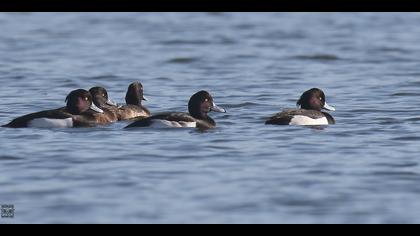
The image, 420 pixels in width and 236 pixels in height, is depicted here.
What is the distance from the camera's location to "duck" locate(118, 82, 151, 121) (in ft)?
59.7

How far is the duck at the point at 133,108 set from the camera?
59.7 feet

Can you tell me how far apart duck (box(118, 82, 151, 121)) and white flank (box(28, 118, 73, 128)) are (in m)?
1.32

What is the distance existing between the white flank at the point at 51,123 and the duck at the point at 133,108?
1325 millimetres

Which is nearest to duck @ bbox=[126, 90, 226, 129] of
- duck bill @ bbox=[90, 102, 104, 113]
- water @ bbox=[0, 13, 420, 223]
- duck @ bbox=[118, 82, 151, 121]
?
water @ bbox=[0, 13, 420, 223]

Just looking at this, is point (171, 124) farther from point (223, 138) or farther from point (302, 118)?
point (302, 118)

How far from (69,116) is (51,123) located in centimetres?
35

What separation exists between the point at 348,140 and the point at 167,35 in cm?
1850

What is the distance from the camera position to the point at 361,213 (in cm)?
1146

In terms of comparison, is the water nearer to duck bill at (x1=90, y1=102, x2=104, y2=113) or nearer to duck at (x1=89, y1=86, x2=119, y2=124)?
duck at (x1=89, y1=86, x2=119, y2=124)

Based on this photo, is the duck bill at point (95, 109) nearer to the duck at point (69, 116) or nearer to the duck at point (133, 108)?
the duck at point (69, 116)

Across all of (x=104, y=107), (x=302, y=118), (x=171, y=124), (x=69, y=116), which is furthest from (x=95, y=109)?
(x=302, y=118)

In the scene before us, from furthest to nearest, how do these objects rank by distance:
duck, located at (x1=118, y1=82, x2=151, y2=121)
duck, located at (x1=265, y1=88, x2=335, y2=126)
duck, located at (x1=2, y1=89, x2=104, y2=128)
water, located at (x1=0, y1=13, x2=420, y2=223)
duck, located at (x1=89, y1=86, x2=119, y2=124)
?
duck, located at (x1=118, y1=82, x2=151, y2=121) → duck, located at (x1=89, y1=86, x2=119, y2=124) → duck, located at (x1=265, y1=88, x2=335, y2=126) → duck, located at (x1=2, y1=89, x2=104, y2=128) → water, located at (x1=0, y1=13, x2=420, y2=223)

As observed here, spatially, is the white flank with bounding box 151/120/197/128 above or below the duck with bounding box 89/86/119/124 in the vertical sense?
below

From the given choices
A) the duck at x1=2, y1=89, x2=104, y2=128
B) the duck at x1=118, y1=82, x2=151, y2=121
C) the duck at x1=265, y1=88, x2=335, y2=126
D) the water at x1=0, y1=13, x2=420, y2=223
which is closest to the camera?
the water at x1=0, y1=13, x2=420, y2=223
